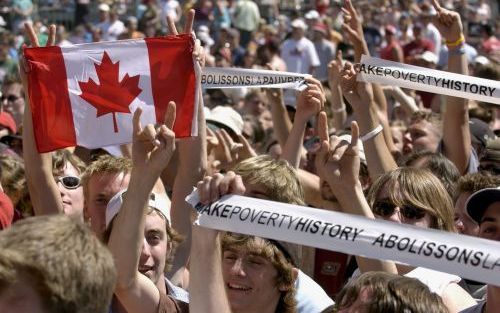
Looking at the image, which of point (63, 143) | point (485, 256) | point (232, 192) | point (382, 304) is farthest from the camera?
point (63, 143)

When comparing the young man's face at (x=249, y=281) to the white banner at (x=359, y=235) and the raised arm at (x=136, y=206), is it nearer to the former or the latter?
the raised arm at (x=136, y=206)

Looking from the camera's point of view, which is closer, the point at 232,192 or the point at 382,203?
the point at 232,192

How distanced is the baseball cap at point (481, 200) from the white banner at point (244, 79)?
2.12 metres

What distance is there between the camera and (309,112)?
20.5 feet

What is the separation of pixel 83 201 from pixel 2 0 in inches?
889

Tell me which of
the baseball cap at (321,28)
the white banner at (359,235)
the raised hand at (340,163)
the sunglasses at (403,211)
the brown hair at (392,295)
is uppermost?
the white banner at (359,235)

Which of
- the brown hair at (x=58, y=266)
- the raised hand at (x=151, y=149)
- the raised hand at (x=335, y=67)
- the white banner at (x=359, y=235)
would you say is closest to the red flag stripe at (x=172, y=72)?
the raised hand at (x=151, y=149)

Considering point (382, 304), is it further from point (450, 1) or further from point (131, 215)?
point (450, 1)

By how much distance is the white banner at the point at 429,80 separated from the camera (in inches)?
213

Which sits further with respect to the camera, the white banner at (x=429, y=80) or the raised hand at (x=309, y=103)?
the raised hand at (x=309, y=103)

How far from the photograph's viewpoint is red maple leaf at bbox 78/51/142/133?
210 inches

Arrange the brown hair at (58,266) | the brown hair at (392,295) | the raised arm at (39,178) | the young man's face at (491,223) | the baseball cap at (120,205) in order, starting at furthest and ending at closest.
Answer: the raised arm at (39,178) → the baseball cap at (120,205) → the young man's face at (491,223) → the brown hair at (392,295) → the brown hair at (58,266)

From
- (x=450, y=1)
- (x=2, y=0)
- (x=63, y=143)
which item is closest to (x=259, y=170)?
(x=63, y=143)

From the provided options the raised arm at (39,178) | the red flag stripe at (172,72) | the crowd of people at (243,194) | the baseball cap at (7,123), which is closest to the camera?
the crowd of people at (243,194)
